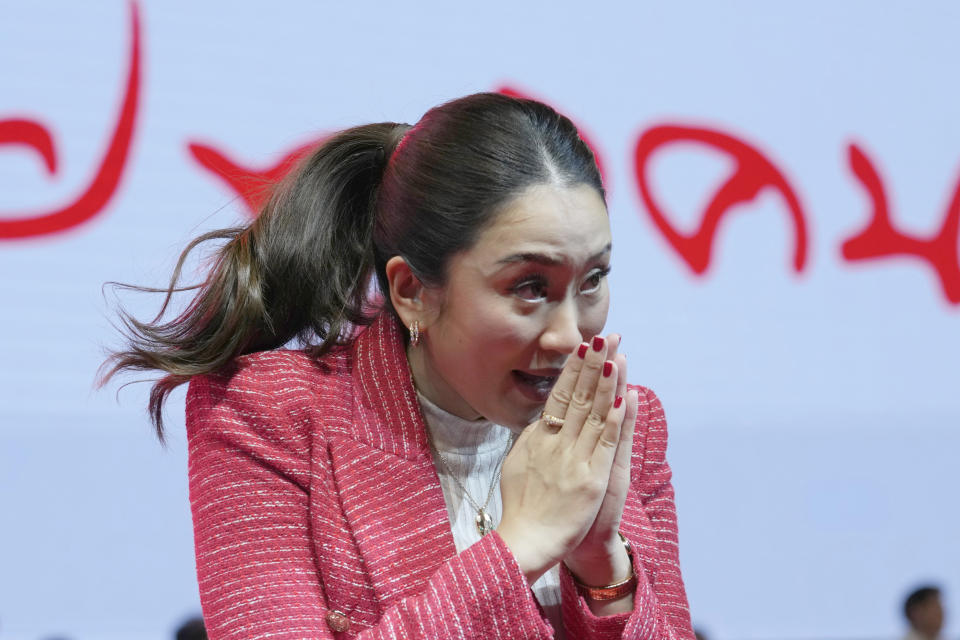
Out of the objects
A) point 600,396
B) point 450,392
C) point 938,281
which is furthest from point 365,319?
point 938,281

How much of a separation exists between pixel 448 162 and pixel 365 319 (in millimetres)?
284

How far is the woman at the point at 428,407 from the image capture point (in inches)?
48.8

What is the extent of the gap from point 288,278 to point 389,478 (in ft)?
0.90

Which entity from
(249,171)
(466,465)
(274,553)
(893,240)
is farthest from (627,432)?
(893,240)

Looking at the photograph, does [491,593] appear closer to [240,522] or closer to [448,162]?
[240,522]

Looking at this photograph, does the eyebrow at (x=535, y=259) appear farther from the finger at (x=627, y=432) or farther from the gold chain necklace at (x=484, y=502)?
the gold chain necklace at (x=484, y=502)

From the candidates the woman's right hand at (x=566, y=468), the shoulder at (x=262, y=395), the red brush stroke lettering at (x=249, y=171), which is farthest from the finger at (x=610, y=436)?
the red brush stroke lettering at (x=249, y=171)

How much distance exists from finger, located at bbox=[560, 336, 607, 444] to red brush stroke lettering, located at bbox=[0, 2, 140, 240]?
1.81m

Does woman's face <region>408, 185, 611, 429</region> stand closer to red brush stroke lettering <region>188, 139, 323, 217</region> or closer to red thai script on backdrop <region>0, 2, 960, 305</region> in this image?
red brush stroke lettering <region>188, 139, 323, 217</region>

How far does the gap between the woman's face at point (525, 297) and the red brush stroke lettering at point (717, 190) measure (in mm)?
1769

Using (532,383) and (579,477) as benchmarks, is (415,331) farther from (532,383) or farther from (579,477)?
(579,477)

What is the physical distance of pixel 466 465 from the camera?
4.83ft

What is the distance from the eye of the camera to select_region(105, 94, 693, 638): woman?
1.24 metres

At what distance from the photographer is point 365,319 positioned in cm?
153
